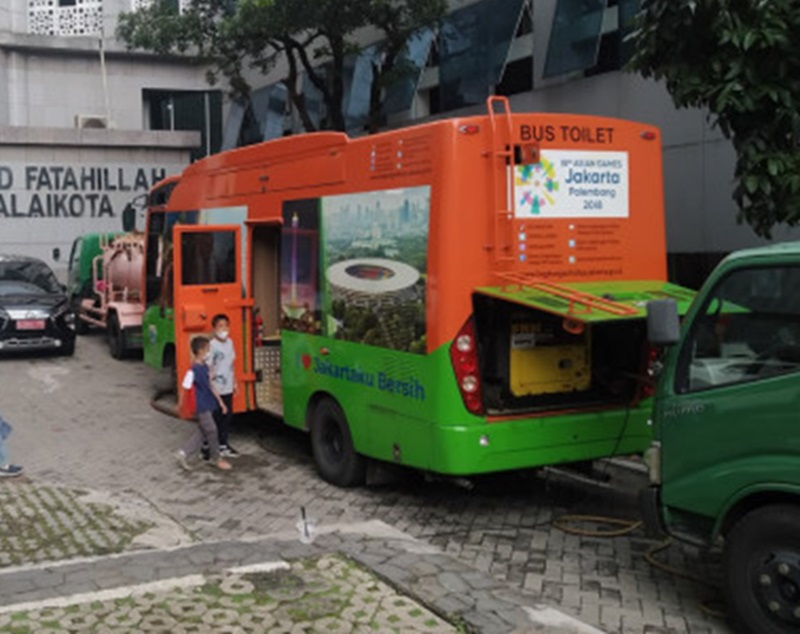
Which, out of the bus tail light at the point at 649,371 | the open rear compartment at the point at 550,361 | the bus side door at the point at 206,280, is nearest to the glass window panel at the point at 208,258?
the bus side door at the point at 206,280

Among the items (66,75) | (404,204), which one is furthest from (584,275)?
(66,75)

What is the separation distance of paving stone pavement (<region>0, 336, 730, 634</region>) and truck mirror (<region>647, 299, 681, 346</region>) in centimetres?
153

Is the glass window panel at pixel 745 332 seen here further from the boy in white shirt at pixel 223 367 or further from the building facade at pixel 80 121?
the building facade at pixel 80 121

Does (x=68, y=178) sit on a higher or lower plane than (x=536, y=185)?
higher

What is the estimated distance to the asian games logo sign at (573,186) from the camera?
6.32 meters

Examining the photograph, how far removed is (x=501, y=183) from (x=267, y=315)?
4.28 metres

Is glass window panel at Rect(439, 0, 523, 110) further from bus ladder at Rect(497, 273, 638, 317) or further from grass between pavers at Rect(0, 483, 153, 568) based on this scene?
grass between pavers at Rect(0, 483, 153, 568)

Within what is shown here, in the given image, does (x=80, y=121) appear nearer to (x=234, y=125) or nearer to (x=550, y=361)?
(x=234, y=125)

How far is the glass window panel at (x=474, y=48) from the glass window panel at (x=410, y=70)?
48 cm

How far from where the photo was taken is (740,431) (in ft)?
14.8

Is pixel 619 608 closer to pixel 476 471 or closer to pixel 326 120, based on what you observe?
pixel 476 471

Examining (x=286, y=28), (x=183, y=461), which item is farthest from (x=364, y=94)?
(x=183, y=461)

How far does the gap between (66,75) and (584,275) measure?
2711 centimetres

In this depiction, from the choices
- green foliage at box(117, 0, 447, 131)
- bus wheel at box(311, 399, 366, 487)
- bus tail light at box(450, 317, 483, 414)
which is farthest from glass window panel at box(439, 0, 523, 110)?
bus tail light at box(450, 317, 483, 414)
